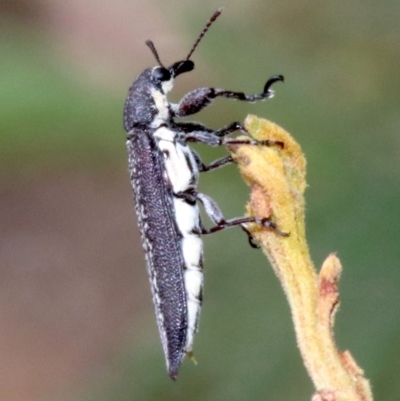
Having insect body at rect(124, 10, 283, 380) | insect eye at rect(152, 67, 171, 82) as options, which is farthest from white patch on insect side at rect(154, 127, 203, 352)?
insect eye at rect(152, 67, 171, 82)

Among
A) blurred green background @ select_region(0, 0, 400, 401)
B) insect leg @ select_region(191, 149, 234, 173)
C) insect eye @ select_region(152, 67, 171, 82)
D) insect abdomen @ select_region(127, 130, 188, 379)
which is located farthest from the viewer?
insect eye @ select_region(152, 67, 171, 82)

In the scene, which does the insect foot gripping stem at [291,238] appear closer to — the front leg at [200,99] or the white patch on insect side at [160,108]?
the front leg at [200,99]

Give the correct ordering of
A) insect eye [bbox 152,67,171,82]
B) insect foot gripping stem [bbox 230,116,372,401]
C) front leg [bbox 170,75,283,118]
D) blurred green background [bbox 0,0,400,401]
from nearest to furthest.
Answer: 1. insect foot gripping stem [bbox 230,116,372,401]
2. front leg [bbox 170,75,283,118]
3. blurred green background [bbox 0,0,400,401]
4. insect eye [bbox 152,67,171,82]

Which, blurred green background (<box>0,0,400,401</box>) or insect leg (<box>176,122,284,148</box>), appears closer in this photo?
insect leg (<box>176,122,284,148</box>)

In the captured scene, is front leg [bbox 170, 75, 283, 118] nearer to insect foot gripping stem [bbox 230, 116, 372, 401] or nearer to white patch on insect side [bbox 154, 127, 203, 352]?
white patch on insect side [bbox 154, 127, 203, 352]

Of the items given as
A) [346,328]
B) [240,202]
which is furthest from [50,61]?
[346,328]

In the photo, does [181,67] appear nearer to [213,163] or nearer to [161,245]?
[213,163]

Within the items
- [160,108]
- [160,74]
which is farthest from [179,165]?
[160,74]

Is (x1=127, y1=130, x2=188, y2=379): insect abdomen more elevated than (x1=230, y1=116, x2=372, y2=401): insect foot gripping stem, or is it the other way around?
(x1=127, y1=130, x2=188, y2=379): insect abdomen

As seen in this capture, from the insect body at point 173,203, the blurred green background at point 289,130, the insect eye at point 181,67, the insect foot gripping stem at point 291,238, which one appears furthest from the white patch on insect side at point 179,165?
the insect foot gripping stem at point 291,238

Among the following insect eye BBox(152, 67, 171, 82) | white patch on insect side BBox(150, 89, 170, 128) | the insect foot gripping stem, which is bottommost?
the insect foot gripping stem
